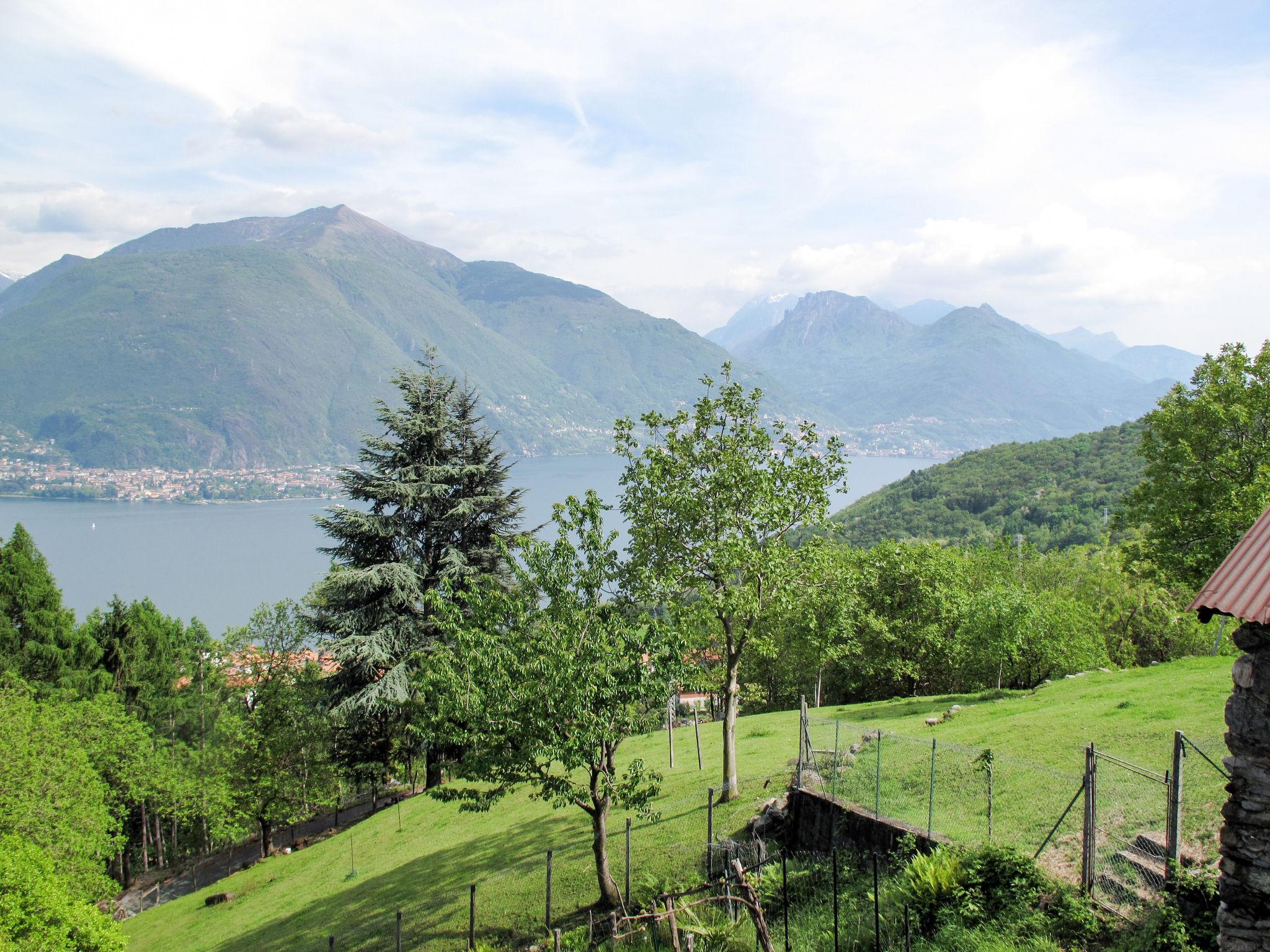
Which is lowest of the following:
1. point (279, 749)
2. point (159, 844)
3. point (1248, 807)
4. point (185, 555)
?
point (185, 555)

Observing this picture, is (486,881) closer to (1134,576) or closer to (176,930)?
(176,930)

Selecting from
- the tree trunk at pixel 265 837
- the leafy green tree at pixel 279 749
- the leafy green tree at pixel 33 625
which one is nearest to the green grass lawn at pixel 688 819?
the leafy green tree at pixel 279 749

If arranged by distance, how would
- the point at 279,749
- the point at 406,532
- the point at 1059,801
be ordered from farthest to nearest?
the point at 279,749, the point at 406,532, the point at 1059,801

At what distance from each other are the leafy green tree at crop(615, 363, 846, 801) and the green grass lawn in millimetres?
3003

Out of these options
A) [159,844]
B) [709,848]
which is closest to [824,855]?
[709,848]

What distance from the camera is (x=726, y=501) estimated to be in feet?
51.5

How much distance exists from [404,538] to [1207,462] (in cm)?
2642

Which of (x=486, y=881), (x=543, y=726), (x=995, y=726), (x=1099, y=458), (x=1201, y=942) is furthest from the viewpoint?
(x=1099, y=458)

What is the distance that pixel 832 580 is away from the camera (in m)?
16.8

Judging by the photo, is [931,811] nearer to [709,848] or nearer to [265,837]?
[709,848]

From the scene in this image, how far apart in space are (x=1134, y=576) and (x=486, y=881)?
121 feet

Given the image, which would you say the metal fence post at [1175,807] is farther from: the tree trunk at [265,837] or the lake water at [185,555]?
the lake water at [185,555]

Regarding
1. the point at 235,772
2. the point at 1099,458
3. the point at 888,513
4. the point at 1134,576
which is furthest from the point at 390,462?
the point at 1099,458

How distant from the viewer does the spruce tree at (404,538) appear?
2505 centimetres
